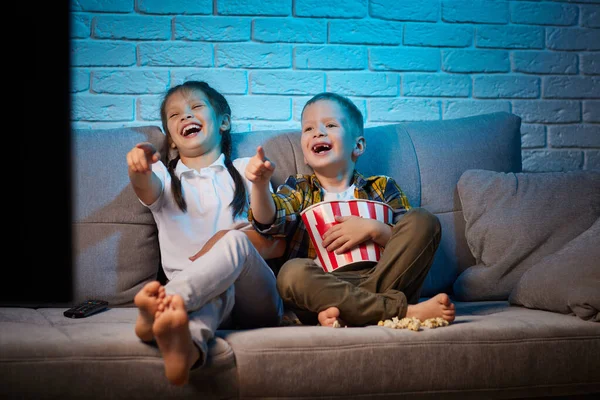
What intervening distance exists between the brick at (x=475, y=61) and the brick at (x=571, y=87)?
0.62 ft

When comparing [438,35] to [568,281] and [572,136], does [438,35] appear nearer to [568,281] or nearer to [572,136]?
[572,136]

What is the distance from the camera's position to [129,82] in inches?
92.9

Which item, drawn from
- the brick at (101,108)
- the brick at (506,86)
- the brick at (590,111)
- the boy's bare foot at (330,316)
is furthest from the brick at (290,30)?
the boy's bare foot at (330,316)

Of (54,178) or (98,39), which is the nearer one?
(54,178)

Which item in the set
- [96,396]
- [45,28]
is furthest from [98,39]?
[96,396]

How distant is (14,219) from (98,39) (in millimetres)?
780

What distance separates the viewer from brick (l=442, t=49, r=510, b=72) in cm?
254

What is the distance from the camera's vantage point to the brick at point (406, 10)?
97.7 inches

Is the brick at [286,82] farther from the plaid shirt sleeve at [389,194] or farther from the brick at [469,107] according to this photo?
the plaid shirt sleeve at [389,194]

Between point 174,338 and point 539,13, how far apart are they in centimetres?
207

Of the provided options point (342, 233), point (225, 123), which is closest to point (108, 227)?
point (225, 123)

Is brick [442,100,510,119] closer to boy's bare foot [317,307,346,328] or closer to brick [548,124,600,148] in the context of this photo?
brick [548,124,600,148]

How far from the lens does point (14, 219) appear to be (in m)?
1.88

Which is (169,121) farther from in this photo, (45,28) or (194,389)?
(194,389)
